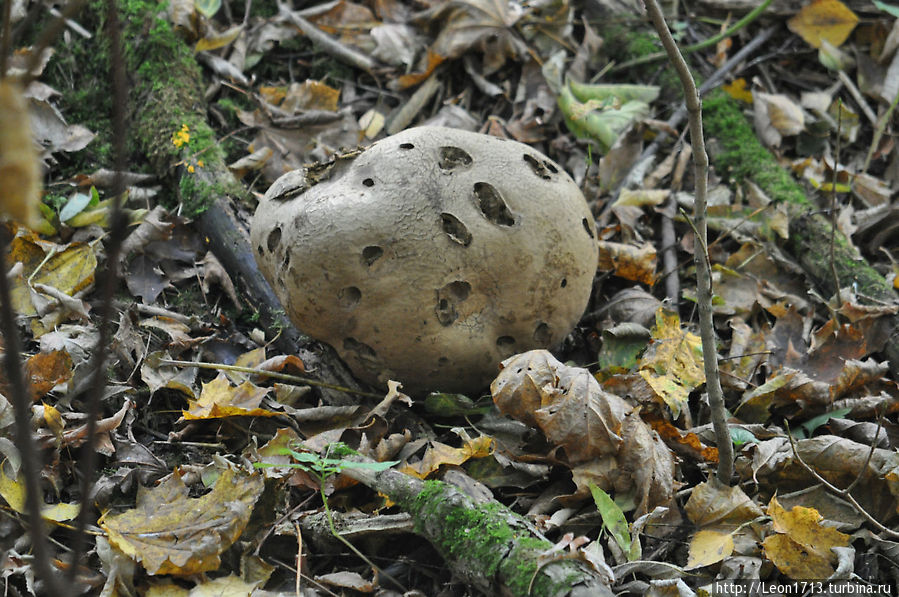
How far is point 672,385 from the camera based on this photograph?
2893 millimetres

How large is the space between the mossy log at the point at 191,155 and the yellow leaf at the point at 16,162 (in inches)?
81.0

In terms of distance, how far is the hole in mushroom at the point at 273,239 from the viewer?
9.57ft

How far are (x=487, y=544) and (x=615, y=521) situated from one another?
48cm

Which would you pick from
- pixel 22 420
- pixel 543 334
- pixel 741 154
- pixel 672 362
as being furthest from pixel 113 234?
pixel 741 154

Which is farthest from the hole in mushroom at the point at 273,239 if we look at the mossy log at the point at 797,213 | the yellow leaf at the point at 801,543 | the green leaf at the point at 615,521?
the mossy log at the point at 797,213

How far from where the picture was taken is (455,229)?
2803 millimetres

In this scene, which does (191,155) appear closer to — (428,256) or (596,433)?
(428,256)

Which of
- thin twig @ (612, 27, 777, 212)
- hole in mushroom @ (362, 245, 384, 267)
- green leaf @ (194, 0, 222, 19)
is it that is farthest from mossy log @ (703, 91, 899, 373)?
green leaf @ (194, 0, 222, 19)

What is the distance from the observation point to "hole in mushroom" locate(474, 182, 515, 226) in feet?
9.39

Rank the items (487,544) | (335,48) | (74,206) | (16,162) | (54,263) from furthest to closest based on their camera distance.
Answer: (335,48) < (74,206) < (54,263) < (487,544) < (16,162)

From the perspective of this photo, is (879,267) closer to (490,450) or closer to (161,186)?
→ (490,450)

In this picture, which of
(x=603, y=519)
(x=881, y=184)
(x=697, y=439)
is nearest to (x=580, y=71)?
(x=881, y=184)

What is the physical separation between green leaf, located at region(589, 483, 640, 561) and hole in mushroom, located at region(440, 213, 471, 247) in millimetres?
964

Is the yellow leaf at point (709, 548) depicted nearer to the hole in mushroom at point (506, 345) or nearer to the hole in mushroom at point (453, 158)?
the hole in mushroom at point (506, 345)
